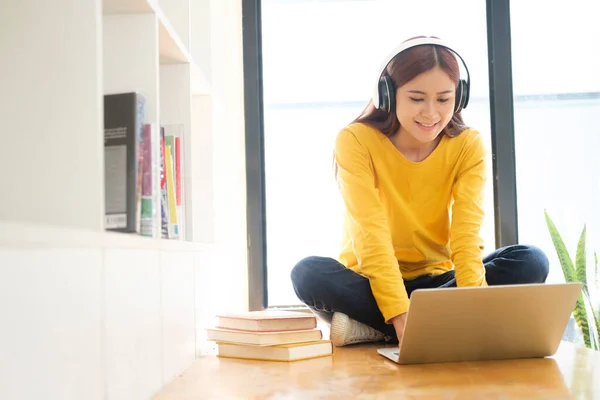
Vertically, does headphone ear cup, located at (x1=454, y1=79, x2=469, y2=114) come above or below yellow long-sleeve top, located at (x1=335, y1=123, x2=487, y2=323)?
above

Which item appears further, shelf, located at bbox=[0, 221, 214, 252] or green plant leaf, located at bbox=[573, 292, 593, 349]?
green plant leaf, located at bbox=[573, 292, 593, 349]

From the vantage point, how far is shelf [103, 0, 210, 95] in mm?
1175

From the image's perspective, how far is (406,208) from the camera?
2143mm

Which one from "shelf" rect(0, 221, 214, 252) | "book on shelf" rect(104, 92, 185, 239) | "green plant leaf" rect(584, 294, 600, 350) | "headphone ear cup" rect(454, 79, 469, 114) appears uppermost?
"headphone ear cup" rect(454, 79, 469, 114)

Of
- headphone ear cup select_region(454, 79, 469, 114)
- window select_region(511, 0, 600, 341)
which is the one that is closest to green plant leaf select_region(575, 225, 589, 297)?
window select_region(511, 0, 600, 341)

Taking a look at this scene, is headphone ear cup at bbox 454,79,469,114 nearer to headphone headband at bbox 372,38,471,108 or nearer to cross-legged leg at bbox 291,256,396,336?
headphone headband at bbox 372,38,471,108

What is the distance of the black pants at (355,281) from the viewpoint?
1927 millimetres

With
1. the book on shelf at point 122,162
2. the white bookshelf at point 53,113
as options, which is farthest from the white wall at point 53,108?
the book on shelf at point 122,162

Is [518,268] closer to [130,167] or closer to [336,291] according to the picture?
[336,291]

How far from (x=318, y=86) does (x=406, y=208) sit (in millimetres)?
835

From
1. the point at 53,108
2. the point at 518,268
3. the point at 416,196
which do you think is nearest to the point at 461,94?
the point at 416,196

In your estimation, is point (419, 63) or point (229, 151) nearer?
point (419, 63)

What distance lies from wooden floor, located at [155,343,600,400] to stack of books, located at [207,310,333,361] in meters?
0.03

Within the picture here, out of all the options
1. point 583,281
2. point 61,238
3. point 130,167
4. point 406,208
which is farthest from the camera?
point 583,281
